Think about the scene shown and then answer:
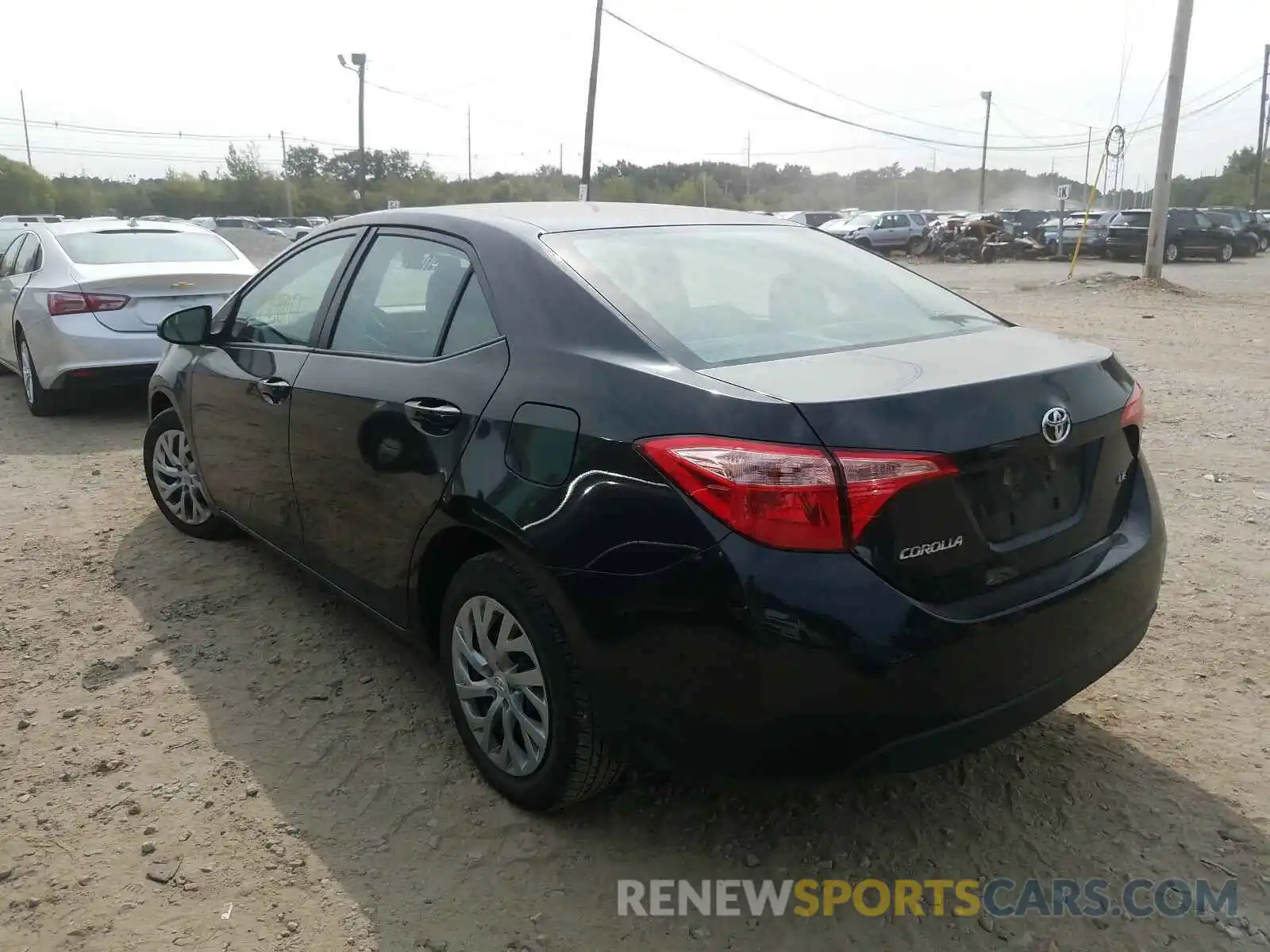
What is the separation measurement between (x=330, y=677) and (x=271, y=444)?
34.2 inches

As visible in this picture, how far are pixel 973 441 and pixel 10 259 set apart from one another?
9154 millimetres

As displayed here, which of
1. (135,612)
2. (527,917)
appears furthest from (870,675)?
(135,612)

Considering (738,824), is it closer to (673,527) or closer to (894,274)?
(673,527)

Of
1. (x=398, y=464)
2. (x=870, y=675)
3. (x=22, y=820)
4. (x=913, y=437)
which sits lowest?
(x=22, y=820)

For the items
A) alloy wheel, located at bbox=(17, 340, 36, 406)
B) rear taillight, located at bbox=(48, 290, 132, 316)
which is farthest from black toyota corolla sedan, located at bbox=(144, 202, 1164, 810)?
alloy wheel, located at bbox=(17, 340, 36, 406)

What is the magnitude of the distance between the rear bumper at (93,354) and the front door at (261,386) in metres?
3.37

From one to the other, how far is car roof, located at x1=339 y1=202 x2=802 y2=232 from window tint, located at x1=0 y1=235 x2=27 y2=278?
Answer: 6541 mm

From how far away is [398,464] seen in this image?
3008mm

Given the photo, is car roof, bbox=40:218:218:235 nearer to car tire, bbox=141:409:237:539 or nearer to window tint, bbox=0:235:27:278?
window tint, bbox=0:235:27:278

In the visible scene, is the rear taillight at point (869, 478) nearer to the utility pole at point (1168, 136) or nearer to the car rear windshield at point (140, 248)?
the car rear windshield at point (140, 248)

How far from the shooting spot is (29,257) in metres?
8.38

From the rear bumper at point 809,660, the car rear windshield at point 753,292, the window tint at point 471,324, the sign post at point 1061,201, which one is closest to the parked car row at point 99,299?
the window tint at point 471,324

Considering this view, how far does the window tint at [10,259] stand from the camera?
8773 mm

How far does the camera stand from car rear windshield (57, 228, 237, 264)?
7883 mm
